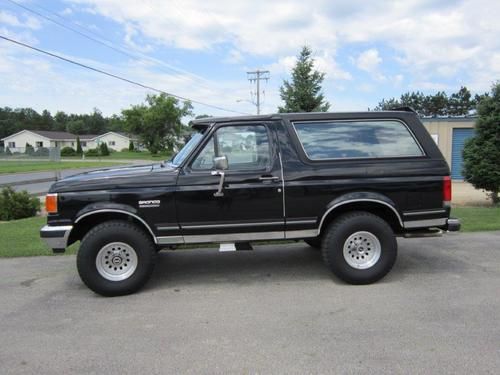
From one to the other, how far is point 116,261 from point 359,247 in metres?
2.80

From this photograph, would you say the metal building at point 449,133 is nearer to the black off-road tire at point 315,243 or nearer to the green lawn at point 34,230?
the green lawn at point 34,230

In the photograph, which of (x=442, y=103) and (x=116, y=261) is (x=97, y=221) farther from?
(x=442, y=103)

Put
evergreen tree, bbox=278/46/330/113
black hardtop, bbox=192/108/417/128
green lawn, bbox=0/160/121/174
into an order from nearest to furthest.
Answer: black hardtop, bbox=192/108/417/128 < evergreen tree, bbox=278/46/330/113 < green lawn, bbox=0/160/121/174

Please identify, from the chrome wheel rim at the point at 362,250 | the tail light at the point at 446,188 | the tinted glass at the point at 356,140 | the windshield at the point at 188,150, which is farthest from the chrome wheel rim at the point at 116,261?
the tail light at the point at 446,188

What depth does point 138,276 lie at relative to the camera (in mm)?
4926

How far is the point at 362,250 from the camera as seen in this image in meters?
5.16

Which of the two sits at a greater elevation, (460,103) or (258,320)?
(460,103)

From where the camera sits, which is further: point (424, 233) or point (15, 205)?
point (15, 205)

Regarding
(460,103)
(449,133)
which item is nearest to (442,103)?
(460,103)

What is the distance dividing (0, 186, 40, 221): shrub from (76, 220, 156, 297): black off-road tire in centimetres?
721

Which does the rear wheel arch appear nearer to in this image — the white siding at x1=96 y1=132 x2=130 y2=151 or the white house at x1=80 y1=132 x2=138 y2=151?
the white house at x1=80 y1=132 x2=138 y2=151

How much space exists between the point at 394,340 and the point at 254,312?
53.1 inches

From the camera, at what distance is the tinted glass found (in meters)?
5.18

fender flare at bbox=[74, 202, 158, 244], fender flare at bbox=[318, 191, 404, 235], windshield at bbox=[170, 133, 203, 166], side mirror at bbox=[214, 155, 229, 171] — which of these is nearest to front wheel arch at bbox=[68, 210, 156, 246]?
fender flare at bbox=[74, 202, 158, 244]
